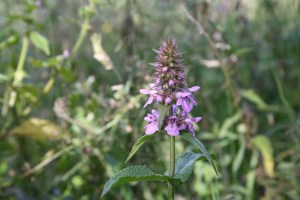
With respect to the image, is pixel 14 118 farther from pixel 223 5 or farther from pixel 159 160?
pixel 223 5

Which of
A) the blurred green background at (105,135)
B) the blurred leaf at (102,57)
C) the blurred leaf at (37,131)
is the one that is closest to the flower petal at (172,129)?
the blurred green background at (105,135)

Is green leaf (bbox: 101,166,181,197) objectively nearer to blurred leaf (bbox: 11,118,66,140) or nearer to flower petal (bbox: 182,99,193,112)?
flower petal (bbox: 182,99,193,112)

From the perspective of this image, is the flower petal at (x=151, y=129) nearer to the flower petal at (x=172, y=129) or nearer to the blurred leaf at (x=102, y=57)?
the flower petal at (x=172, y=129)

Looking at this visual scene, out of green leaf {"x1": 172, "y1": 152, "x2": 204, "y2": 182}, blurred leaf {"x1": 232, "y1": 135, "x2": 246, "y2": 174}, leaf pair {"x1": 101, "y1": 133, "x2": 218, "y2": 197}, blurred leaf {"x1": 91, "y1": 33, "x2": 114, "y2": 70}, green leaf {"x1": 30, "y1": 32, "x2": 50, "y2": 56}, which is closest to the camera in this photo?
leaf pair {"x1": 101, "y1": 133, "x2": 218, "y2": 197}

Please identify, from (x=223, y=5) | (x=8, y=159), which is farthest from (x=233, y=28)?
(x=8, y=159)

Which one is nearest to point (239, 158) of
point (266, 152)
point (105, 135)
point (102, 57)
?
point (266, 152)

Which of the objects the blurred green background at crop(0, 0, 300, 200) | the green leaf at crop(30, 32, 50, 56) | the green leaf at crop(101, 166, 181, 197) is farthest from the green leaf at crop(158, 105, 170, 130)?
the green leaf at crop(30, 32, 50, 56)

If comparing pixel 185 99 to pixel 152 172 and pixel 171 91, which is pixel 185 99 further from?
pixel 152 172
